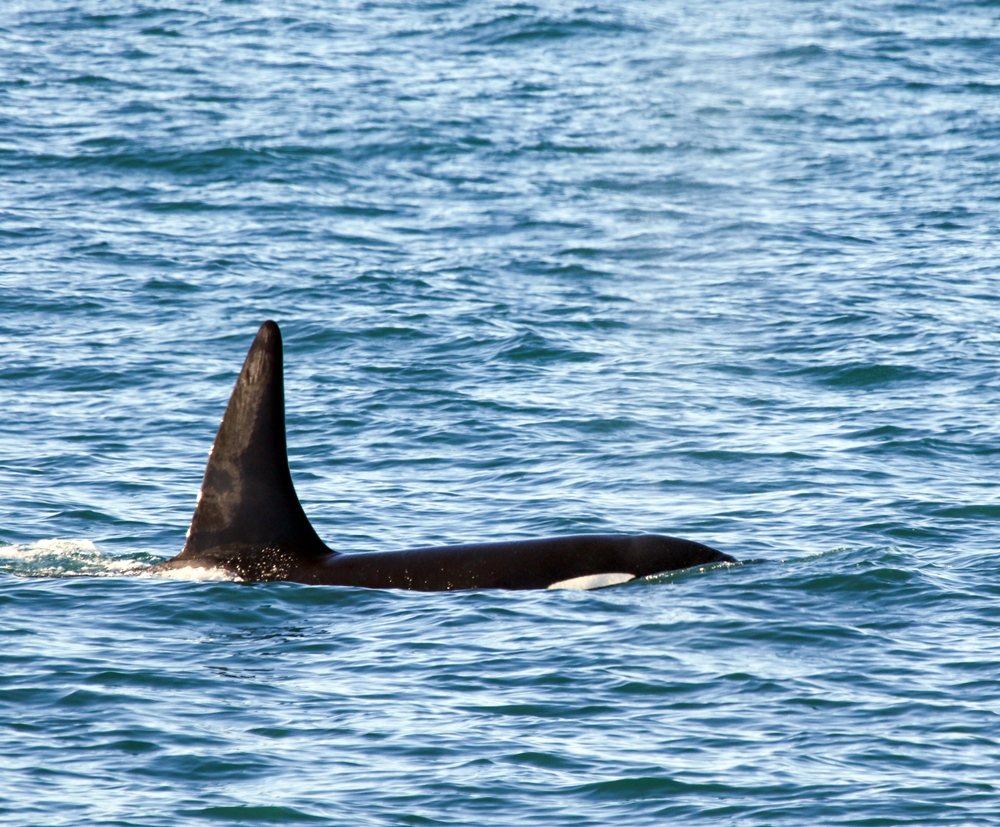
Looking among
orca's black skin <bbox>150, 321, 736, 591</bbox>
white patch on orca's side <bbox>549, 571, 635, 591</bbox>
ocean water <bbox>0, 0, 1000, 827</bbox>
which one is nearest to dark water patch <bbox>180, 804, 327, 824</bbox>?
ocean water <bbox>0, 0, 1000, 827</bbox>

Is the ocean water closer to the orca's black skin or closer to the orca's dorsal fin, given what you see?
the orca's black skin

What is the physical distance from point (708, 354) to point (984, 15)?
91.7 ft

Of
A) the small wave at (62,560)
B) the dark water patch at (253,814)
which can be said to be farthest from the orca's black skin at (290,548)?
the dark water patch at (253,814)

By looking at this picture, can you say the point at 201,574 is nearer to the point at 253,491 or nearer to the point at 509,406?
the point at 253,491

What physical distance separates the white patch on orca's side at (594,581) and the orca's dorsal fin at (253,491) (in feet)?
7.10

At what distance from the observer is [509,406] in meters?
19.5

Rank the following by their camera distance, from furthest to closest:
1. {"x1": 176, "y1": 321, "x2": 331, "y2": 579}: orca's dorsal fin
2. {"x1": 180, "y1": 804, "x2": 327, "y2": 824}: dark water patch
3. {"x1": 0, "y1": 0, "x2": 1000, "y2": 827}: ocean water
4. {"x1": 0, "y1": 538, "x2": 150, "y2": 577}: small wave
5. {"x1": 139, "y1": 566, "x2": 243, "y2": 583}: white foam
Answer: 1. {"x1": 0, "y1": 538, "x2": 150, "y2": 577}: small wave
2. {"x1": 139, "y1": 566, "x2": 243, "y2": 583}: white foam
3. {"x1": 176, "y1": 321, "x2": 331, "y2": 579}: orca's dorsal fin
4. {"x1": 0, "y1": 0, "x2": 1000, "y2": 827}: ocean water
5. {"x1": 180, "y1": 804, "x2": 327, "y2": 824}: dark water patch

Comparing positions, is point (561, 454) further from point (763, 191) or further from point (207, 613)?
point (763, 191)

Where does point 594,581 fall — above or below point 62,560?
below

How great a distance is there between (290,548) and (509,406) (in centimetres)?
657

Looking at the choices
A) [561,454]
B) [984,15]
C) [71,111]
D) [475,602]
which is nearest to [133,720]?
[475,602]

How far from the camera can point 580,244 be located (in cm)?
2700

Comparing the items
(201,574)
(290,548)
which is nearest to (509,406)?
(290,548)

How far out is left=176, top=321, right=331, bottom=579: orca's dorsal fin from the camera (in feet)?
42.3
